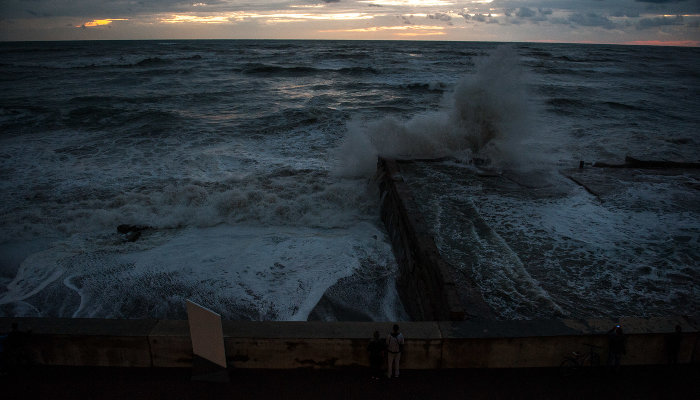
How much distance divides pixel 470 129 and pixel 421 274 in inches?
368

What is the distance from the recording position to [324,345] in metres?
4.12

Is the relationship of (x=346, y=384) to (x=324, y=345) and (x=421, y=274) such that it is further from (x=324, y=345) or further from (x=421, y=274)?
(x=421, y=274)

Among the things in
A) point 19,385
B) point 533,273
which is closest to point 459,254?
point 533,273

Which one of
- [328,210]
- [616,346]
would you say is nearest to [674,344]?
[616,346]

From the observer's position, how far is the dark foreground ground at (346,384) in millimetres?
3877

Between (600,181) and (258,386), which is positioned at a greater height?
(600,181)

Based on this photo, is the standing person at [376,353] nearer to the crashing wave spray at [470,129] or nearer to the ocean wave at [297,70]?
the crashing wave spray at [470,129]

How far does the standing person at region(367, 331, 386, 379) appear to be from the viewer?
4.01 m

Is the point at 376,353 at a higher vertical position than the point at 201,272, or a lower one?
higher

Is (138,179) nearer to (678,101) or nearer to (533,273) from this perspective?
(533,273)

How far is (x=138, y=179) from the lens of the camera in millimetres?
12383

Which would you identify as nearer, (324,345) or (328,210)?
(324,345)

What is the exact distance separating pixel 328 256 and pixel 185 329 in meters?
3.94

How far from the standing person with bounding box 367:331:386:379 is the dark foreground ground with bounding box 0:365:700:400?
0.31ft
